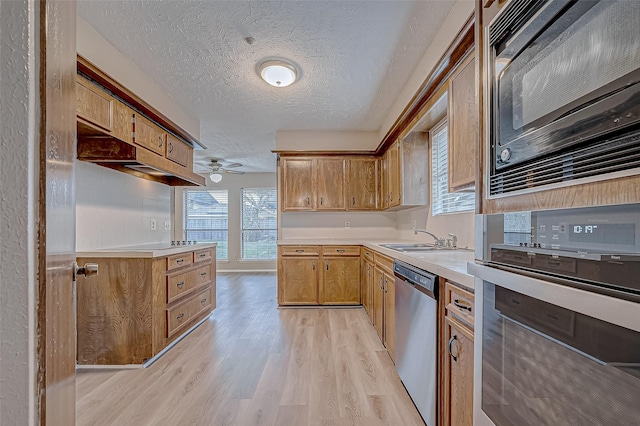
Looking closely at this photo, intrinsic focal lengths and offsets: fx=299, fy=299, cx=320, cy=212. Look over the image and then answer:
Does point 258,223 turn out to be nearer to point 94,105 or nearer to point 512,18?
point 94,105

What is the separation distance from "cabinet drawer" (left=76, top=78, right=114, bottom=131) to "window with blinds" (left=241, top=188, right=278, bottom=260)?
16.3 feet

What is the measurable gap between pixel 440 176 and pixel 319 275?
1970 mm

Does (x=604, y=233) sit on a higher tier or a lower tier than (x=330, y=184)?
lower

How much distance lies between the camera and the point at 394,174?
11.9ft

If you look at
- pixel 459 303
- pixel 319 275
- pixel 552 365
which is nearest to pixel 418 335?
pixel 459 303

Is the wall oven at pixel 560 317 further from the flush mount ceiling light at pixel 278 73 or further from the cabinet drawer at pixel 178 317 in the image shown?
the cabinet drawer at pixel 178 317

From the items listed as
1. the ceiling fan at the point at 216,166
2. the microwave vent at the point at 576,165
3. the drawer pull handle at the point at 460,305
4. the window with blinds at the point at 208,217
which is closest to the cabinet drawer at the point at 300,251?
the ceiling fan at the point at 216,166

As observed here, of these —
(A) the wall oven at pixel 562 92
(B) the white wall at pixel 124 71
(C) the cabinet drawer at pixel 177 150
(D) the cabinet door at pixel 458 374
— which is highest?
(B) the white wall at pixel 124 71

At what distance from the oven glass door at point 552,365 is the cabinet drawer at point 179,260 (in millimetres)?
2552

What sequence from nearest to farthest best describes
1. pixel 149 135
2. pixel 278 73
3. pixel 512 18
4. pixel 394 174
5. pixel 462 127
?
pixel 512 18 → pixel 462 127 → pixel 278 73 → pixel 149 135 → pixel 394 174

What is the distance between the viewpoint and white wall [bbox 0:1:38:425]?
568 mm

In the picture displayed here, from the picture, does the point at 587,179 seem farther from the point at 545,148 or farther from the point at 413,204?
the point at 413,204

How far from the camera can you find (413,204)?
334 cm

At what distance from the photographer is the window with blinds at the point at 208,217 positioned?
723 centimetres
